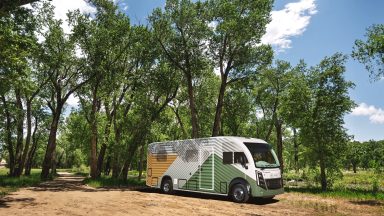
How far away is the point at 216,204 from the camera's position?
49.8 feet

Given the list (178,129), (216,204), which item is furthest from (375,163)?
(178,129)

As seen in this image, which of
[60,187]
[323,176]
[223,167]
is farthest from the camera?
[60,187]

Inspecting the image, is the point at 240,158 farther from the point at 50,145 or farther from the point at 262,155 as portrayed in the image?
the point at 50,145

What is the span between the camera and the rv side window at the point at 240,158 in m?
16.1

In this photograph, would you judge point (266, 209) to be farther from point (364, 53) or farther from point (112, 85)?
point (112, 85)

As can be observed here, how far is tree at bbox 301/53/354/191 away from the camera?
846 inches

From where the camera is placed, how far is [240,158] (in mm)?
16344

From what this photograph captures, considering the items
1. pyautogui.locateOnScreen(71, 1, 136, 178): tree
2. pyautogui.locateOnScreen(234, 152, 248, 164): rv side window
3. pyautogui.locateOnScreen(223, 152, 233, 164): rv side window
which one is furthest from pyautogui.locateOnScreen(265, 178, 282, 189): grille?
pyautogui.locateOnScreen(71, 1, 136, 178): tree

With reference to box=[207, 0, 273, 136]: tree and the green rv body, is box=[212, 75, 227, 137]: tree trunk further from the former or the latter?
the green rv body

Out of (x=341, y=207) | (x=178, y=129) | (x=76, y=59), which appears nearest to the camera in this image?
(x=341, y=207)

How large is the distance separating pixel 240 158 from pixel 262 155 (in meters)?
1.17

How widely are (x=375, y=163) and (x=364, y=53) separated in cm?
731

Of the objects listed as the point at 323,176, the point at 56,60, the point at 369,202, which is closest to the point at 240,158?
the point at 369,202

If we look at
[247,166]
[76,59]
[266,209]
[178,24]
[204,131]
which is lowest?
[266,209]
